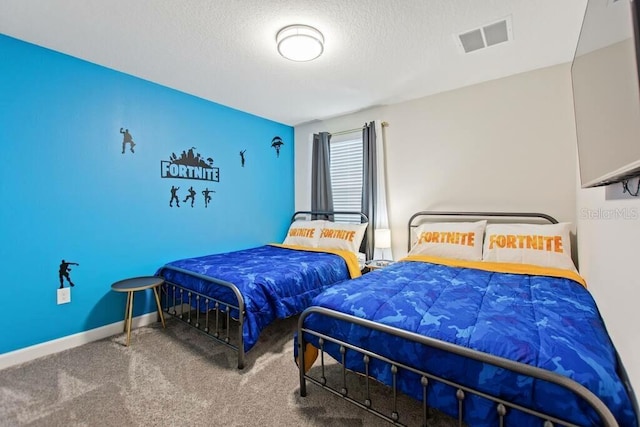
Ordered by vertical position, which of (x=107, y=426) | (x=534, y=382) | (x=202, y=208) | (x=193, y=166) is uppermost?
(x=193, y=166)

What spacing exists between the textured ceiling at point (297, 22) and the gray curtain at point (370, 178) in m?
0.60

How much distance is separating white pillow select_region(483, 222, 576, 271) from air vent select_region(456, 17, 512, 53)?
1488 mm

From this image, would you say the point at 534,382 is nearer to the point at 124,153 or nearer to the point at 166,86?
the point at 124,153

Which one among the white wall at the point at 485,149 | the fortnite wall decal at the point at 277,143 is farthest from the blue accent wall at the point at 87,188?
A: the white wall at the point at 485,149

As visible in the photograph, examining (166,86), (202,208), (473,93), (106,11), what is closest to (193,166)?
(202,208)

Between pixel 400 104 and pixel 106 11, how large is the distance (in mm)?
2803

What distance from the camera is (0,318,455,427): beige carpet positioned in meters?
1.54

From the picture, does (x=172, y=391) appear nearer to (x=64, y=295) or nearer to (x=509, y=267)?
(x=64, y=295)

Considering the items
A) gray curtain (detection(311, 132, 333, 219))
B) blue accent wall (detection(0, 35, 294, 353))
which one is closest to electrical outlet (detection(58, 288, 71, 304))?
blue accent wall (detection(0, 35, 294, 353))

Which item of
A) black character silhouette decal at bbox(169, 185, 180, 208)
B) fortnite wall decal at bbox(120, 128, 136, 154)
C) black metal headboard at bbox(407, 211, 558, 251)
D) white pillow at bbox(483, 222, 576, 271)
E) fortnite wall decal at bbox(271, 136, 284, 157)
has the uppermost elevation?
fortnite wall decal at bbox(271, 136, 284, 157)

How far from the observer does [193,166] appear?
10.4 ft

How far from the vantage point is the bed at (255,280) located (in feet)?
6.81

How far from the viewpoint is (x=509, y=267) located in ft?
7.41

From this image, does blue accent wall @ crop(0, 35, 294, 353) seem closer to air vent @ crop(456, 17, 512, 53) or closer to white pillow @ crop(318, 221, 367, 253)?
white pillow @ crop(318, 221, 367, 253)
